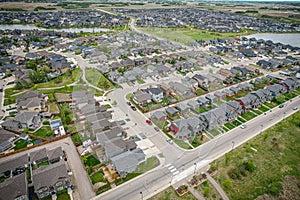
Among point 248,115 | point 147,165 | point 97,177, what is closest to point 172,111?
point 147,165

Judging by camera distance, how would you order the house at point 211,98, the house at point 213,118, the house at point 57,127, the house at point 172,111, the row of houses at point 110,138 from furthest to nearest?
1. the house at point 211,98
2. the house at point 172,111
3. the house at point 213,118
4. the house at point 57,127
5. the row of houses at point 110,138

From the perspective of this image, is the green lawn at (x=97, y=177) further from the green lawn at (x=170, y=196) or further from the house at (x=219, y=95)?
the house at (x=219, y=95)

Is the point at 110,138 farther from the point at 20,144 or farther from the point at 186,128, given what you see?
the point at 20,144

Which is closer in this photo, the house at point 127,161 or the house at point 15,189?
the house at point 15,189

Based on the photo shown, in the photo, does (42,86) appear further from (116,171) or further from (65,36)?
(65,36)

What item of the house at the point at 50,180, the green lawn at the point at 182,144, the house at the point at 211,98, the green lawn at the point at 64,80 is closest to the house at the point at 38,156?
the house at the point at 50,180

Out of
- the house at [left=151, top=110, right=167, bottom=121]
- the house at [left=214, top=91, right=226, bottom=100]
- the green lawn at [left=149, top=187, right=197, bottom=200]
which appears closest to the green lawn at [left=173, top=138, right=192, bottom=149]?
Answer: the house at [left=151, top=110, right=167, bottom=121]
